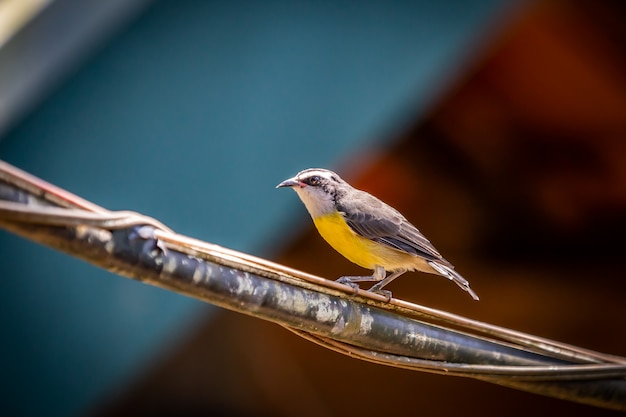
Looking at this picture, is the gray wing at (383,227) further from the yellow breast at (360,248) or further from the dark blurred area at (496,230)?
the dark blurred area at (496,230)

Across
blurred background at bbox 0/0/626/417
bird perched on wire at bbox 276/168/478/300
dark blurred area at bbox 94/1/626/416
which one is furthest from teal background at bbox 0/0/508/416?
bird perched on wire at bbox 276/168/478/300

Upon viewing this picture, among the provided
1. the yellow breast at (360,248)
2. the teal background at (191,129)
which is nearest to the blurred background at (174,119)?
the teal background at (191,129)

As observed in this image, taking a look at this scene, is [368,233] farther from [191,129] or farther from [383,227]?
[191,129]

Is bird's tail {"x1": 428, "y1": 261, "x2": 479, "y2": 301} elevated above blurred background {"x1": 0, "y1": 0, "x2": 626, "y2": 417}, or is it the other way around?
blurred background {"x1": 0, "y1": 0, "x2": 626, "y2": 417}

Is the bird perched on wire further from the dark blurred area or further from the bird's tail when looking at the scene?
the dark blurred area

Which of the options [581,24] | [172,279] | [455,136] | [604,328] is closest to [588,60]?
[581,24]

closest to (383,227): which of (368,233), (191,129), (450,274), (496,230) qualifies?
(368,233)

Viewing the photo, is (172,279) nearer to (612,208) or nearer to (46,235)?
(46,235)
